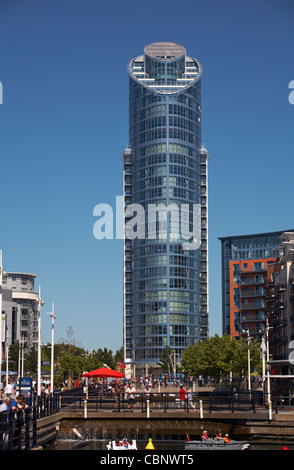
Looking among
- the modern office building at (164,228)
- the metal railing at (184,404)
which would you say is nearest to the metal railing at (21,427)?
the metal railing at (184,404)

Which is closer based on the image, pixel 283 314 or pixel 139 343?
pixel 283 314

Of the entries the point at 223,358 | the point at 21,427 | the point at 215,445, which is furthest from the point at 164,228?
the point at 21,427

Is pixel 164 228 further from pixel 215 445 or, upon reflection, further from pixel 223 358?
pixel 215 445

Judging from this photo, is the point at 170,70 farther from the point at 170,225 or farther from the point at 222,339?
the point at 222,339

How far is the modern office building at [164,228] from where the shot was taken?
189500mm

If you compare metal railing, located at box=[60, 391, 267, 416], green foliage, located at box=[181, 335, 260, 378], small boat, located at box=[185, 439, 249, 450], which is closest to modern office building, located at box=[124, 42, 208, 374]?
green foliage, located at box=[181, 335, 260, 378]

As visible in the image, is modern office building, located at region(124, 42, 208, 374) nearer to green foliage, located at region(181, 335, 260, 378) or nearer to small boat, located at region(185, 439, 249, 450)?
green foliage, located at region(181, 335, 260, 378)

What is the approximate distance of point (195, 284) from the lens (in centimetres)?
19575

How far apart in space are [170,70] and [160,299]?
65296 millimetres

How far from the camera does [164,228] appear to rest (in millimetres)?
192875

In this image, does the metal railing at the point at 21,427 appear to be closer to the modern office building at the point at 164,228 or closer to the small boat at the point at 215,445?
the small boat at the point at 215,445
